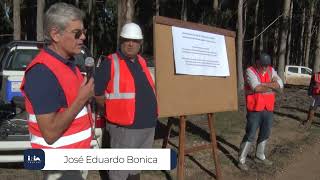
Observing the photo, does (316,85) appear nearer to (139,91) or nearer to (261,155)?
(261,155)

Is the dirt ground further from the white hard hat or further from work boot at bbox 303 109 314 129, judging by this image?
the white hard hat

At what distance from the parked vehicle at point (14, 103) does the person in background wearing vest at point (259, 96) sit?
109 inches

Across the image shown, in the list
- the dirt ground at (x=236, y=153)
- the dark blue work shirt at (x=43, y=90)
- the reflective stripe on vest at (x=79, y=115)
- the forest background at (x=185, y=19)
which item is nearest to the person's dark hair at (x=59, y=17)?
the dark blue work shirt at (x=43, y=90)

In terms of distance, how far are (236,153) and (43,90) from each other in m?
6.96

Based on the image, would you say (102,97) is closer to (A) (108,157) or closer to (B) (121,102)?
(B) (121,102)

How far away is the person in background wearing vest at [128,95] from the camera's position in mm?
5055

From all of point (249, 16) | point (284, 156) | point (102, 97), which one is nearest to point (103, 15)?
point (249, 16)

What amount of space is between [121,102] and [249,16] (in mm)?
47712

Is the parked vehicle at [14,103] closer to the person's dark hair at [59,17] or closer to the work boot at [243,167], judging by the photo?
the person's dark hair at [59,17]

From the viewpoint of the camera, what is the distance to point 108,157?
2787mm

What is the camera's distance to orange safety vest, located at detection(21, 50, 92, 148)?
2.84 m

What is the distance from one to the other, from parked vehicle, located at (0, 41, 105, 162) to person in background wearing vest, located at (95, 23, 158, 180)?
1.33 feet

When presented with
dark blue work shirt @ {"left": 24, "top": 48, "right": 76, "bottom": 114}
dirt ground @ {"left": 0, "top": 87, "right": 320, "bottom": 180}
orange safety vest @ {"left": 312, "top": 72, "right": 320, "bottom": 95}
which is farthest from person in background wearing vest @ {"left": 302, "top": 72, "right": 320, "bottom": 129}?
dark blue work shirt @ {"left": 24, "top": 48, "right": 76, "bottom": 114}
